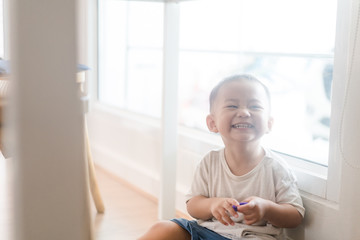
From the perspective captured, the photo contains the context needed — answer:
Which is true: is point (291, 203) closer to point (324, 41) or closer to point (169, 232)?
point (169, 232)

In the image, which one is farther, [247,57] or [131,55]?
[131,55]

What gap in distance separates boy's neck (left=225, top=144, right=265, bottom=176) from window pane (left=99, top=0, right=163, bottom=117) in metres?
0.97

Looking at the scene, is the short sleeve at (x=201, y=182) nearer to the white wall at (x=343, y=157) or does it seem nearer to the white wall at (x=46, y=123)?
the white wall at (x=343, y=157)

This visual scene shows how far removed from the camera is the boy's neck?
130cm

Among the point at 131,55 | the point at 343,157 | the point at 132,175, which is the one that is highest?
the point at 131,55

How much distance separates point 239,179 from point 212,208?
Result: 12 centimetres

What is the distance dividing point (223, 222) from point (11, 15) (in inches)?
31.1

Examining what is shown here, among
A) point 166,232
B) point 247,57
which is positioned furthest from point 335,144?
point 247,57

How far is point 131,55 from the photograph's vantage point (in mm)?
2443

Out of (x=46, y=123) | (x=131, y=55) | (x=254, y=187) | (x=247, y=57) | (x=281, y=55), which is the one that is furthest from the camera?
(x=131, y=55)

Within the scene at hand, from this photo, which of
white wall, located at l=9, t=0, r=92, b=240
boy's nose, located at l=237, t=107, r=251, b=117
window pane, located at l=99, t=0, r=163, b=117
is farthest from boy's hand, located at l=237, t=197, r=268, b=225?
window pane, located at l=99, t=0, r=163, b=117

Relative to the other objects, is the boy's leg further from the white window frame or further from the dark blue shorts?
the white window frame

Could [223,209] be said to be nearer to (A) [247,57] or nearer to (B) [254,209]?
(B) [254,209]

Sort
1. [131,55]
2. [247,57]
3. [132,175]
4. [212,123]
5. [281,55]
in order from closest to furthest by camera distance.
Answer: [212,123], [281,55], [247,57], [132,175], [131,55]
